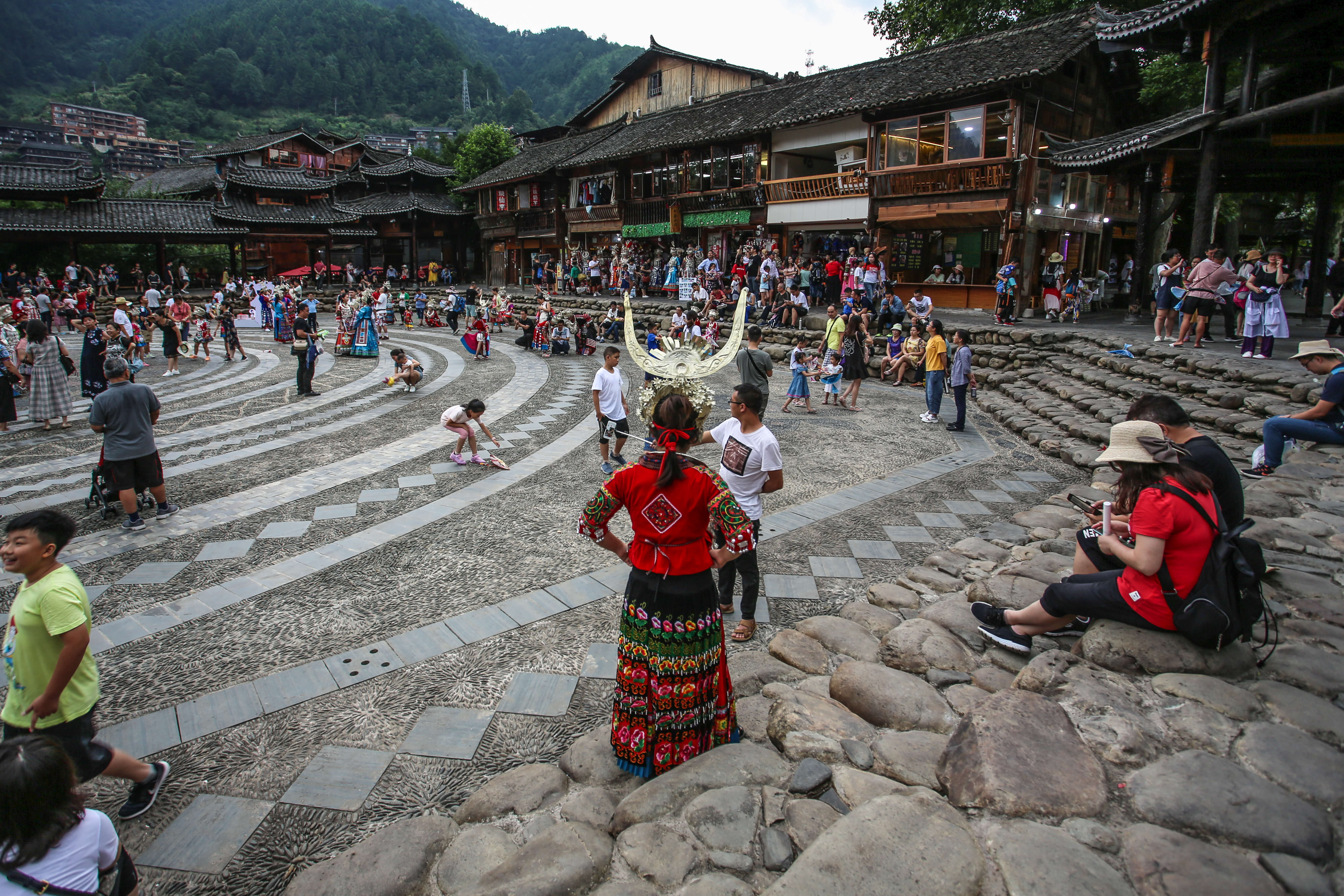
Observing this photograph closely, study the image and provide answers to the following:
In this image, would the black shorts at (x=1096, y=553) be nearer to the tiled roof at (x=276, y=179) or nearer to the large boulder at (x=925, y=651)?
the large boulder at (x=925, y=651)

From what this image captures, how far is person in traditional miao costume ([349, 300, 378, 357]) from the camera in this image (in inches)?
739

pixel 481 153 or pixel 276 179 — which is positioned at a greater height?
pixel 481 153

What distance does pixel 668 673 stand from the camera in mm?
3102

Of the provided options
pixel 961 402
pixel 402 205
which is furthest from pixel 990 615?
pixel 402 205

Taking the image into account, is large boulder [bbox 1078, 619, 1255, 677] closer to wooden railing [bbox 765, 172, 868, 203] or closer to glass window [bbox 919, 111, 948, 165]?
glass window [bbox 919, 111, 948, 165]

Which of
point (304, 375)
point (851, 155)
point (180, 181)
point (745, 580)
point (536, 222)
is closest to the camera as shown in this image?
point (745, 580)

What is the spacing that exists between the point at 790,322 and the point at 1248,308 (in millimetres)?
10838

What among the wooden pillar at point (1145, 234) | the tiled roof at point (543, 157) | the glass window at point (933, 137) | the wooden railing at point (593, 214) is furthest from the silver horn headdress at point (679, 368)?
the tiled roof at point (543, 157)

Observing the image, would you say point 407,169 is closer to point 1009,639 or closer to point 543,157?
point 543,157

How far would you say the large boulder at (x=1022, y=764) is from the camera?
261 cm

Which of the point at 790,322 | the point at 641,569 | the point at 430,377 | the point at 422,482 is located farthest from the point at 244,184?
the point at 641,569

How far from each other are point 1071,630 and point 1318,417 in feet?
14.1

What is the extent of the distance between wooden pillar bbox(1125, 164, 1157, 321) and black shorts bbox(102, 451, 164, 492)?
16.5m

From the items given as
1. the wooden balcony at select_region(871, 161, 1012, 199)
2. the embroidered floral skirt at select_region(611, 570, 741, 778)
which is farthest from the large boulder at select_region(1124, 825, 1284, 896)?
the wooden balcony at select_region(871, 161, 1012, 199)
